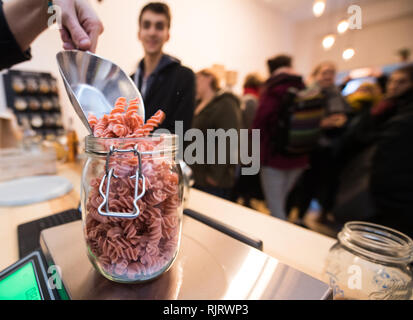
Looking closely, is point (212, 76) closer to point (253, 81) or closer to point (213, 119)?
point (213, 119)

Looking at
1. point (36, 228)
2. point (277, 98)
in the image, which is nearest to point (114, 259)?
point (36, 228)

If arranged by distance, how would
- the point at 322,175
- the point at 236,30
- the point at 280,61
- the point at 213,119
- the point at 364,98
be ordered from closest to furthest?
1. the point at 236,30
2. the point at 213,119
3. the point at 280,61
4. the point at 364,98
5. the point at 322,175

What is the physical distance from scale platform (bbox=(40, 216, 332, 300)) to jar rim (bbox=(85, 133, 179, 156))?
0.16 m

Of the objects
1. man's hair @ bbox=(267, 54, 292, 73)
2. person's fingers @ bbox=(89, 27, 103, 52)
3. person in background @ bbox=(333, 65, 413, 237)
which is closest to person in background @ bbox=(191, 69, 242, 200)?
person's fingers @ bbox=(89, 27, 103, 52)

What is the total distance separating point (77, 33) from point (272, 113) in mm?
1013

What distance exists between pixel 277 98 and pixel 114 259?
1163 millimetres

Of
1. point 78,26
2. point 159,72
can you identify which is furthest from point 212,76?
point 78,26

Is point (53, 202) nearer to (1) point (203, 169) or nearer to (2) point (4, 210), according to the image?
(2) point (4, 210)

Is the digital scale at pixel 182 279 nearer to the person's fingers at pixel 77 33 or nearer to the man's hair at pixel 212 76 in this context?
the person's fingers at pixel 77 33

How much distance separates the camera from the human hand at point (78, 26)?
12.4 inches

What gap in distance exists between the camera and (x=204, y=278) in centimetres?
26

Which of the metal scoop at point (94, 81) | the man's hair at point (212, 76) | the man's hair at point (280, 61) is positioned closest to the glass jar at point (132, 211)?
the metal scoop at point (94, 81)

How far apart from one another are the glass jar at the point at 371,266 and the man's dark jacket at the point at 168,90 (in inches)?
14.6

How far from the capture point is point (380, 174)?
100 centimetres
